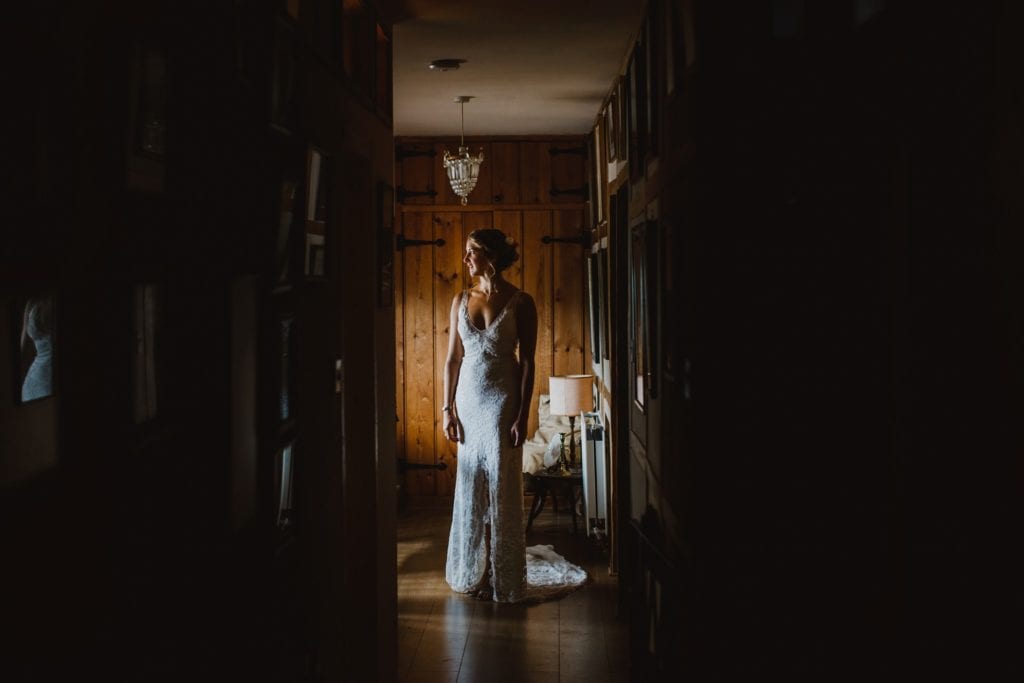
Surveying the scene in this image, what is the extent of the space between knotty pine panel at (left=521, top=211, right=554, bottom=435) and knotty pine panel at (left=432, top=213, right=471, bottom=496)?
46 cm

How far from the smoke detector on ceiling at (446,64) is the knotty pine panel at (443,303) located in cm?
242

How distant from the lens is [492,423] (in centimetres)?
459

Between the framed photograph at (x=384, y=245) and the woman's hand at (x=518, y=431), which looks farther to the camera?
the woman's hand at (x=518, y=431)

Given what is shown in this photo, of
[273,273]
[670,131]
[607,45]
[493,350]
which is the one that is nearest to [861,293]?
[670,131]

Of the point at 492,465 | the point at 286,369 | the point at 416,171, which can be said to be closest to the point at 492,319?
the point at 492,465

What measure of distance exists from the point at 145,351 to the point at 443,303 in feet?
18.0

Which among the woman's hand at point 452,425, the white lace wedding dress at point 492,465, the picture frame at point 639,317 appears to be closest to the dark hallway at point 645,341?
the picture frame at point 639,317

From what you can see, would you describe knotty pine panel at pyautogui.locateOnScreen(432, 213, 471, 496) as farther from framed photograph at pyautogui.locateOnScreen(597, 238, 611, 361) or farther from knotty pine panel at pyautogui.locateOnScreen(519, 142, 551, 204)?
framed photograph at pyautogui.locateOnScreen(597, 238, 611, 361)

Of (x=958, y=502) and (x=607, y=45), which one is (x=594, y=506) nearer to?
(x=607, y=45)

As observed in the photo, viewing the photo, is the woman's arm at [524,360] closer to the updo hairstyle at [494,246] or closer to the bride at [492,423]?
the bride at [492,423]

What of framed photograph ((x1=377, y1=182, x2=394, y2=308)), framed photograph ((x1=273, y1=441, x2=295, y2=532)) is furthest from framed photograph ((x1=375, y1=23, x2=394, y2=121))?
framed photograph ((x1=273, y1=441, x2=295, y2=532))

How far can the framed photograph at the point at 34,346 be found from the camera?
1215mm

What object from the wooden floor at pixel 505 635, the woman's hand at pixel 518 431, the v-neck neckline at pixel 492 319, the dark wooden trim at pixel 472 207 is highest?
the dark wooden trim at pixel 472 207

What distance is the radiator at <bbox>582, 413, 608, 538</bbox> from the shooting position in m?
5.35
